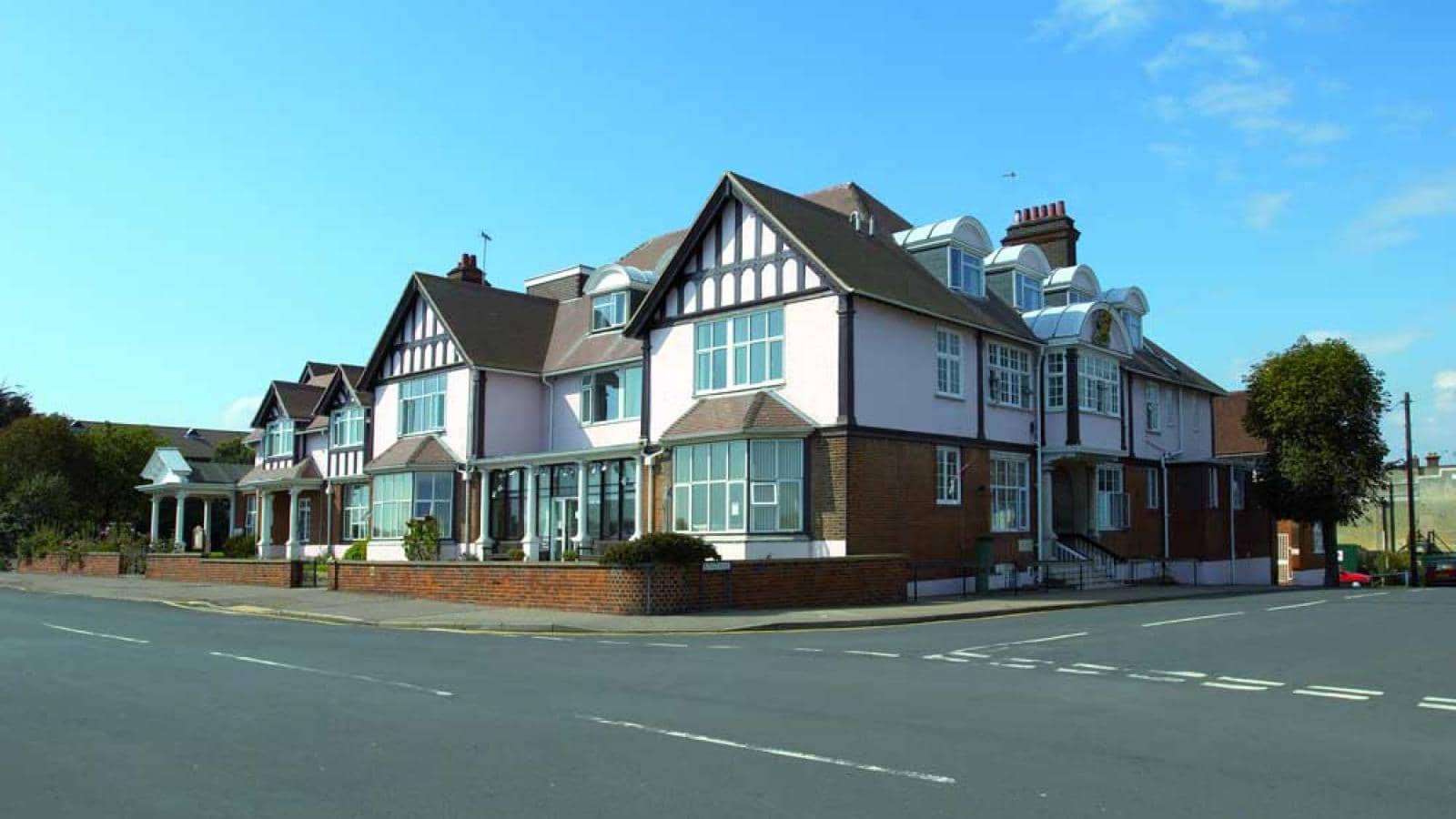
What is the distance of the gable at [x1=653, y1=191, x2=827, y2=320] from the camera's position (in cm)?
2816

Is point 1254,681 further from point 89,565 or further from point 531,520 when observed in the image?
point 89,565

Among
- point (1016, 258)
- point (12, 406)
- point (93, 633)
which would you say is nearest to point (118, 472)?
point (12, 406)

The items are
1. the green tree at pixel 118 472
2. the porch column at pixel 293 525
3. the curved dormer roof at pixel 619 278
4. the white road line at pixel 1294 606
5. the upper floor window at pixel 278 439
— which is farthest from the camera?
the green tree at pixel 118 472

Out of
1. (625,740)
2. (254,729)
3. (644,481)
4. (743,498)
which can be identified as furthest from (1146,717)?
(644,481)

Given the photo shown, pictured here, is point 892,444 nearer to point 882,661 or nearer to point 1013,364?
point 1013,364

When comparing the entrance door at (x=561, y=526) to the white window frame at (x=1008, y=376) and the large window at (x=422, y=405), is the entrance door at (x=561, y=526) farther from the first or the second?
the white window frame at (x=1008, y=376)

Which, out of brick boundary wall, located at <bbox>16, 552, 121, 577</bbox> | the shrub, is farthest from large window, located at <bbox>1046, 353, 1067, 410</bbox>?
brick boundary wall, located at <bbox>16, 552, 121, 577</bbox>

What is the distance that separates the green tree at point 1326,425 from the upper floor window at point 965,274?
1190 cm

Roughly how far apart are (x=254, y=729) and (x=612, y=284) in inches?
1090

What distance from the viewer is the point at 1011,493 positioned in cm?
3156

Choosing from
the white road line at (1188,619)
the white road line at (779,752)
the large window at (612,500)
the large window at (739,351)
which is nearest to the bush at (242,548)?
the large window at (612,500)

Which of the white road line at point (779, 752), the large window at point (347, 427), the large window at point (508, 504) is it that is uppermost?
the large window at point (347, 427)

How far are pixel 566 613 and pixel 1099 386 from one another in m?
18.7

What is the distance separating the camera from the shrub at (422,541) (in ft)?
110
